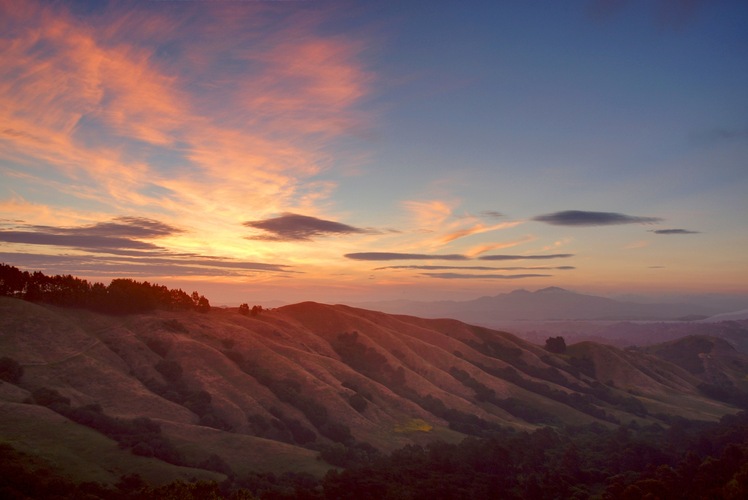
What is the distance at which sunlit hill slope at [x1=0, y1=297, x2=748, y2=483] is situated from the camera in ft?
218

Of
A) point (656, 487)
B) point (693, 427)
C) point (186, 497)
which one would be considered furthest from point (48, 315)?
point (693, 427)

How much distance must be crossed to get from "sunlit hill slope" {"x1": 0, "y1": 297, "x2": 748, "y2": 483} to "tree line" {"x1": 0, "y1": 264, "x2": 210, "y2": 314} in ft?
14.6

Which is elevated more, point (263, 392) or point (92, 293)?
point (92, 293)

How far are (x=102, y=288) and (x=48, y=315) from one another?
2397 cm

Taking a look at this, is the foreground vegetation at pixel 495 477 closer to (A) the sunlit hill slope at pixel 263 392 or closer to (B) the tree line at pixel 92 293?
(A) the sunlit hill slope at pixel 263 392

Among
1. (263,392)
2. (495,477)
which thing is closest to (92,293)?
(263,392)

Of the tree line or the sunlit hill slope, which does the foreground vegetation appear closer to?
the sunlit hill slope

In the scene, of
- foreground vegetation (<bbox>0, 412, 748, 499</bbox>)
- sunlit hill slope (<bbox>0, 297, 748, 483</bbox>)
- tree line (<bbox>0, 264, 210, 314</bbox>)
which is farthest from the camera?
tree line (<bbox>0, 264, 210, 314</bbox>)

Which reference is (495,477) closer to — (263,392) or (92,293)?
(263,392)

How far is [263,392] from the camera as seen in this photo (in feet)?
344

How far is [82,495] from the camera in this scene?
147 ft

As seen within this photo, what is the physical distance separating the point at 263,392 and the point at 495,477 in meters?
54.4

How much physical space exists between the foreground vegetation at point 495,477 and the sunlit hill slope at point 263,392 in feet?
23.6

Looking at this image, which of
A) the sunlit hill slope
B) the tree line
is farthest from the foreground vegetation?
the tree line
